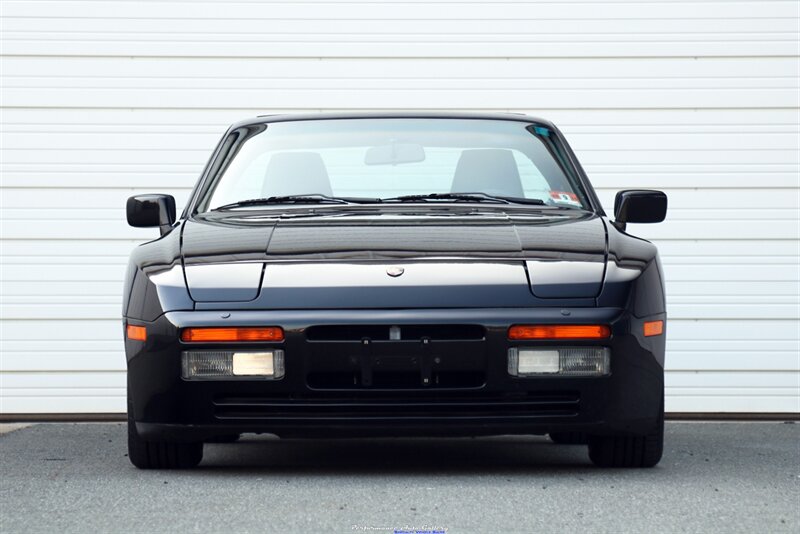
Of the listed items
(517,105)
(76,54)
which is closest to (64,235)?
(76,54)

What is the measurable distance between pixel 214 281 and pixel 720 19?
489 centimetres

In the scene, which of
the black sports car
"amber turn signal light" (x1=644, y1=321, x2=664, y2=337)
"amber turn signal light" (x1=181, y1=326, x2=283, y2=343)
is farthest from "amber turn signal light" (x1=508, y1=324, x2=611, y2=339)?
"amber turn signal light" (x1=181, y1=326, x2=283, y2=343)

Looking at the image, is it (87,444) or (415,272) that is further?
(87,444)

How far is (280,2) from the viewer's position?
28.8ft

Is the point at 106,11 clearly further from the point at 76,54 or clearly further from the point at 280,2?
the point at 280,2

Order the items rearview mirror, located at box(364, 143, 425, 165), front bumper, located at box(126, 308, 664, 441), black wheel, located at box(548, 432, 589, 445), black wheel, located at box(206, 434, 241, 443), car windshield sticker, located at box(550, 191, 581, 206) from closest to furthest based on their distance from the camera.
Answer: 1. front bumper, located at box(126, 308, 664, 441)
2. black wheel, located at box(206, 434, 241, 443)
3. car windshield sticker, located at box(550, 191, 581, 206)
4. rearview mirror, located at box(364, 143, 425, 165)
5. black wheel, located at box(548, 432, 589, 445)

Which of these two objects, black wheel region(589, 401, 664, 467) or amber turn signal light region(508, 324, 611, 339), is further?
black wheel region(589, 401, 664, 467)

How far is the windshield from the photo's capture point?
5.86 m

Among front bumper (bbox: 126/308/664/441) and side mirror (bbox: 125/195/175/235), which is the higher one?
side mirror (bbox: 125/195/175/235)


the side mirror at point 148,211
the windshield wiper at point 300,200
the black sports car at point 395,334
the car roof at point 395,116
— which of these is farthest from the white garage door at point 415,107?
the black sports car at point 395,334

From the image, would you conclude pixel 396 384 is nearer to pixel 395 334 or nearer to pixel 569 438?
pixel 395 334

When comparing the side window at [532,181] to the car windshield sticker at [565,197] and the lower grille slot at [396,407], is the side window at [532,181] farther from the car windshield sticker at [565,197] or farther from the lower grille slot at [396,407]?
the lower grille slot at [396,407]

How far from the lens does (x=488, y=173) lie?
19.5 ft

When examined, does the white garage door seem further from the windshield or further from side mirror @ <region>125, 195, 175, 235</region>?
side mirror @ <region>125, 195, 175, 235</region>
